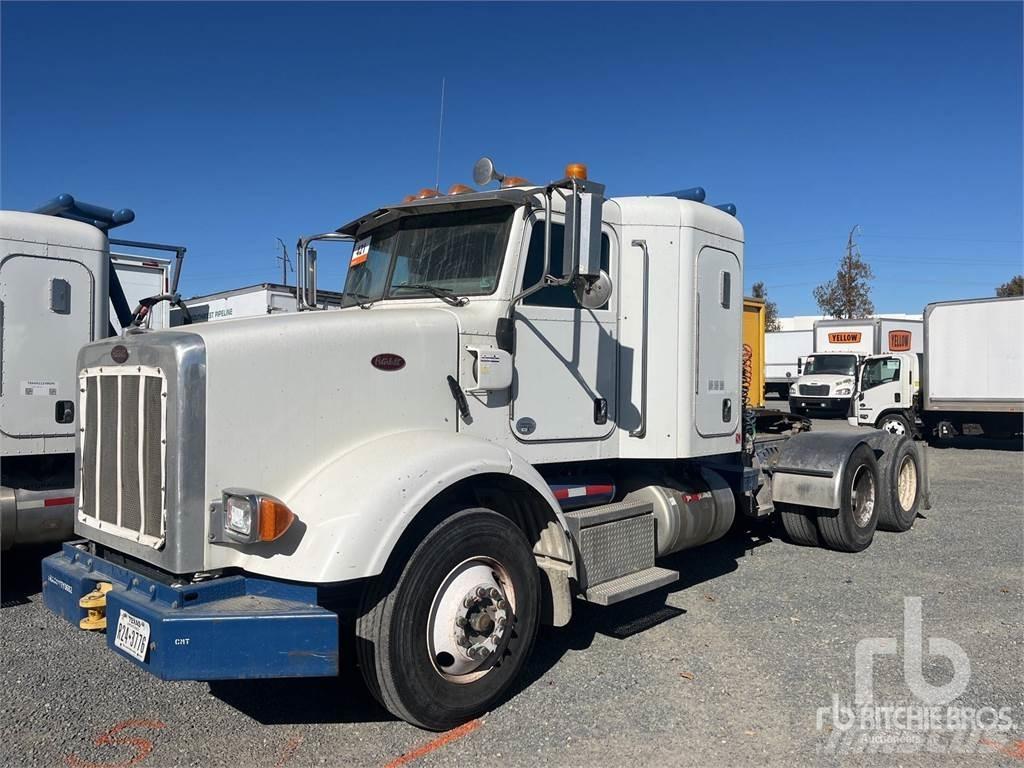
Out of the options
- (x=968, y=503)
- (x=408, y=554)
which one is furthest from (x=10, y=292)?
(x=968, y=503)

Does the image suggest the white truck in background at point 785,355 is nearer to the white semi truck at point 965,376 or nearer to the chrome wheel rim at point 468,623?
the white semi truck at point 965,376

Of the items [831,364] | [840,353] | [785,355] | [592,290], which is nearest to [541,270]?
[592,290]

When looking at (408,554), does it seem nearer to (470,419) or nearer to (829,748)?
(470,419)

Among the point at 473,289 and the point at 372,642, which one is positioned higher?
the point at 473,289

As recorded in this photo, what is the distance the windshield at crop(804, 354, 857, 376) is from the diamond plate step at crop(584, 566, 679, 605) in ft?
63.7

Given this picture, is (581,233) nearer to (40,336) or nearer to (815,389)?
(40,336)

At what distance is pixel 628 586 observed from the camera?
4.88 meters

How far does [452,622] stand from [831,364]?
Result: 2156cm

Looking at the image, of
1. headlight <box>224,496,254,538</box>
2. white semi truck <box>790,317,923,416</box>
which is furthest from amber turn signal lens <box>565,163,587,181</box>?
white semi truck <box>790,317,923,416</box>

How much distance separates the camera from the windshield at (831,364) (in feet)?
75.3

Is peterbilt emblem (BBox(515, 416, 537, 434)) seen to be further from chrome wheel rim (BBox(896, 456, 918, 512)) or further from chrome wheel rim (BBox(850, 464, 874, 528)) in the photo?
chrome wheel rim (BBox(896, 456, 918, 512))

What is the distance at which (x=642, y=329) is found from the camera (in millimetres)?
5426

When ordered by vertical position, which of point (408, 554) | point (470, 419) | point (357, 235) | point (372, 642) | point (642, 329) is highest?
point (357, 235)

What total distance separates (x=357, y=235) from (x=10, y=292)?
293 centimetres
